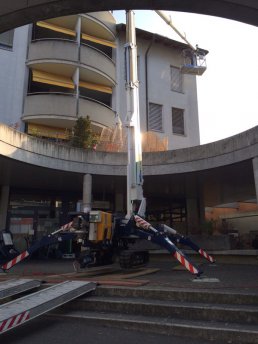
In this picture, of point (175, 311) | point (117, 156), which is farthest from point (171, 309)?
point (117, 156)

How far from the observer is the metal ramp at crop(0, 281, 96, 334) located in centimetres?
523

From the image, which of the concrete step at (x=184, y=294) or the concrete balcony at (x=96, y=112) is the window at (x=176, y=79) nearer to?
the concrete balcony at (x=96, y=112)

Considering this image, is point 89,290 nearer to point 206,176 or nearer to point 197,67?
point 206,176

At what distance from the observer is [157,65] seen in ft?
94.0

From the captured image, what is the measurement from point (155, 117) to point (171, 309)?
73.0 ft

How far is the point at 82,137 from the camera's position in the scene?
58.3 ft

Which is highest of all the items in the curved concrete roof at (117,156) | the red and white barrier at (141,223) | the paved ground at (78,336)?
the curved concrete roof at (117,156)

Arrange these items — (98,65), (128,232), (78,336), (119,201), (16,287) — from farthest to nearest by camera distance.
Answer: (98,65)
(119,201)
(128,232)
(16,287)
(78,336)

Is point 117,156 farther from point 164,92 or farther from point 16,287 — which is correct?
point 164,92

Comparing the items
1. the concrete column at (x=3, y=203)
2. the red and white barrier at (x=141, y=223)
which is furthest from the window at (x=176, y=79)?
the red and white barrier at (x=141, y=223)

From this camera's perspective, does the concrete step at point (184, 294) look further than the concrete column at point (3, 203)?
No

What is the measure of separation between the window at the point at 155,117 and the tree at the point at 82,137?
9414 mm

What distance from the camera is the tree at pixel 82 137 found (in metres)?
17.6

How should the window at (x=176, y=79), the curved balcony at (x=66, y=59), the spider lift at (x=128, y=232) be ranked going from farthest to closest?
the window at (x=176, y=79) < the curved balcony at (x=66, y=59) < the spider lift at (x=128, y=232)
